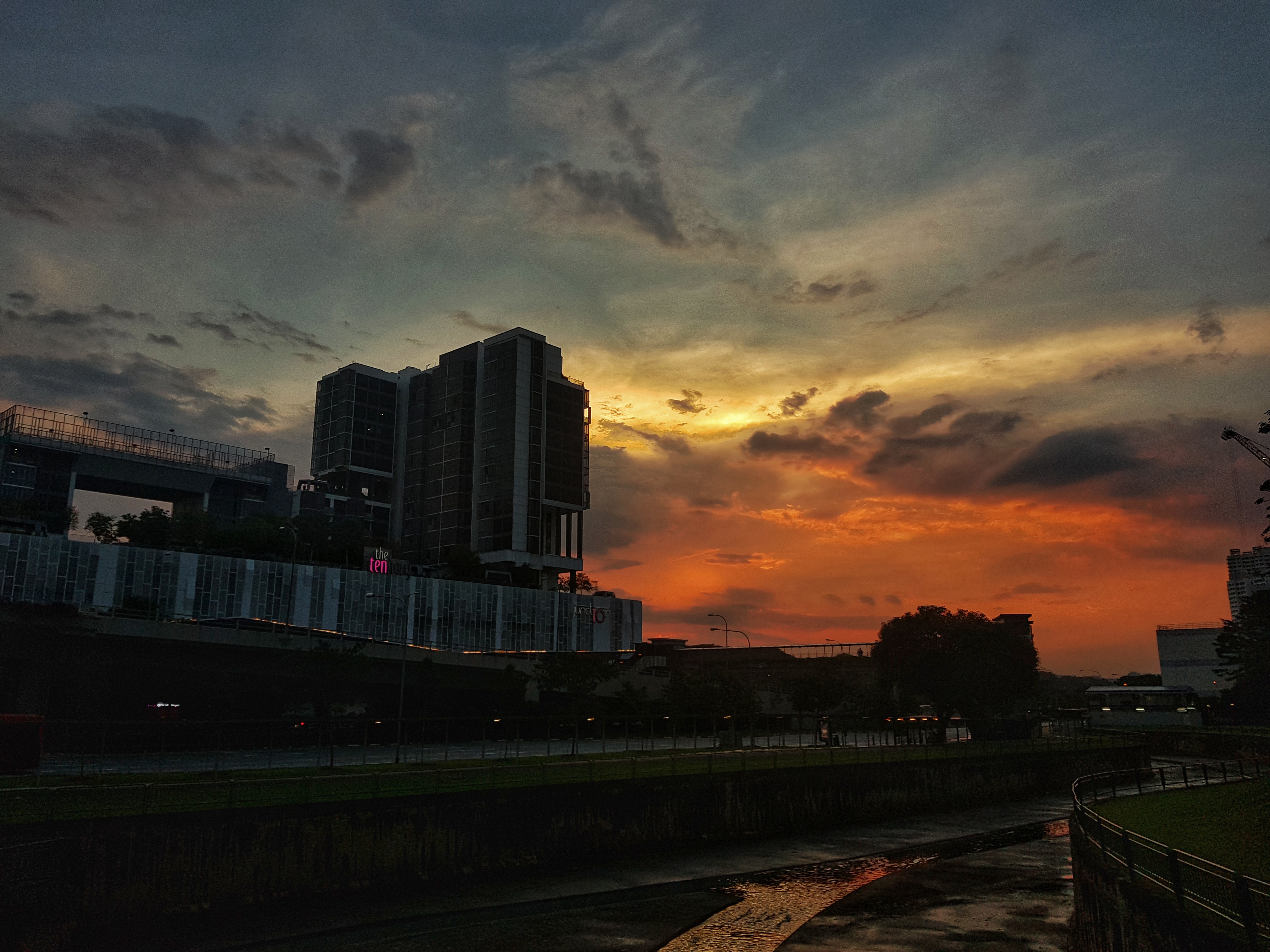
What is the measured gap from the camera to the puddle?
28859 mm

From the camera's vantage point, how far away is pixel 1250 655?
109125 millimetres

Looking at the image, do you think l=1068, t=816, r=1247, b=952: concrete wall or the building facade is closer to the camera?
l=1068, t=816, r=1247, b=952: concrete wall

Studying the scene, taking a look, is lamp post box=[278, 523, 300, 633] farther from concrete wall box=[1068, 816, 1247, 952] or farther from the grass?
concrete wall box=[1068, 816, 1247, 952]

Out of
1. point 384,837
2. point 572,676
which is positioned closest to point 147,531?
point 572,676

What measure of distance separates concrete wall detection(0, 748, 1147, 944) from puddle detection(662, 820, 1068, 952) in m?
7.35

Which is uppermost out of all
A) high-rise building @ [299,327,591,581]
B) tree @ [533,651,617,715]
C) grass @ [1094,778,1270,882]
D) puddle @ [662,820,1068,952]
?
high-rise building @ [299,327,591,581]

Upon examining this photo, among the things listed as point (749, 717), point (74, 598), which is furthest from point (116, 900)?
point (74, 598)

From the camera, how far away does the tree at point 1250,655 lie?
298ft

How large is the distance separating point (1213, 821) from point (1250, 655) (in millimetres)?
95599

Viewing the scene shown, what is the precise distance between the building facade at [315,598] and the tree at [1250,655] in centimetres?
9916

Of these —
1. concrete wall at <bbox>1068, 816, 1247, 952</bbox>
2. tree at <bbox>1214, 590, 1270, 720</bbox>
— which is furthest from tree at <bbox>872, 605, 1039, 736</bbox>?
concrete wall at <bbox>1068, 816, 1247, 952</bbox>

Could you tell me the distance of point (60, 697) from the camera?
3580 inches

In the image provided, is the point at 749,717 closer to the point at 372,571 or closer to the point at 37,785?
the point at 37,785

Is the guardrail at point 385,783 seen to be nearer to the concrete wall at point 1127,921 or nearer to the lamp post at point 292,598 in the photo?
the concrete wall at point 1127,921
